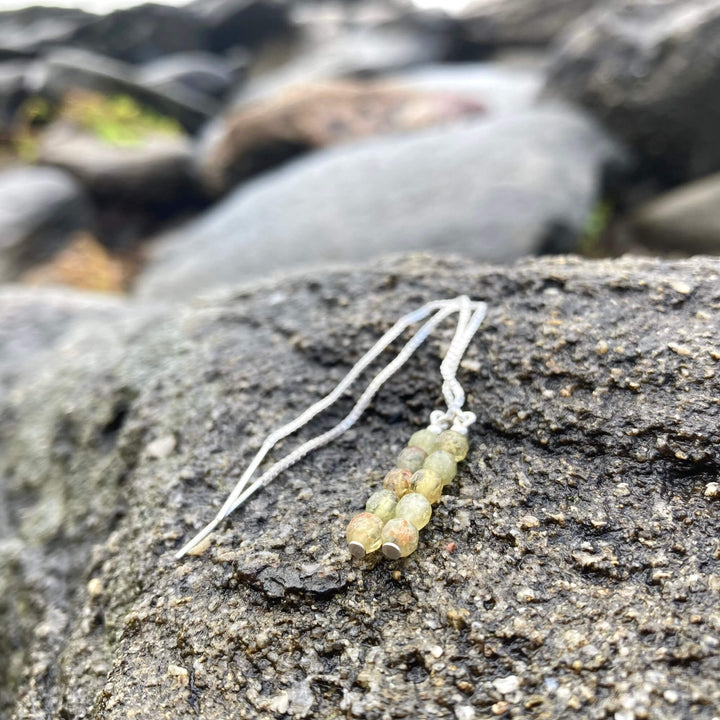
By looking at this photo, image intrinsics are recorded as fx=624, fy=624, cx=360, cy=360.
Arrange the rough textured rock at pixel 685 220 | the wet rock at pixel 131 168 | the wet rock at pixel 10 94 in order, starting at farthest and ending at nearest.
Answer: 1. the wet rock at pixel 10 94
2. the wet rock at pixel 131 168
3. the rough textured rock at pixel 685 220

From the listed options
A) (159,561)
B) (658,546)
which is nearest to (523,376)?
(658,546)

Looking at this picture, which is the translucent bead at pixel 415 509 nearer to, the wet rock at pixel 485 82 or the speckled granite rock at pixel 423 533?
the speckled granite rock at pixel 423 533

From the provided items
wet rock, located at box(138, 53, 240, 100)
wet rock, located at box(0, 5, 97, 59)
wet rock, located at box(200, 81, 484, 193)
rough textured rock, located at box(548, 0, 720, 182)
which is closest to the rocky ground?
rough textured rock, located at box(548, 0, 720, 182)

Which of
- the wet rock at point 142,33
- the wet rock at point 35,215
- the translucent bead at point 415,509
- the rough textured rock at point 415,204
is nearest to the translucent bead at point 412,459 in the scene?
the translucent bead at point 415,509

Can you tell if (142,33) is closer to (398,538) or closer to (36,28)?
(36,28)

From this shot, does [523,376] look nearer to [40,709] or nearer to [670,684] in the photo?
[670,684]

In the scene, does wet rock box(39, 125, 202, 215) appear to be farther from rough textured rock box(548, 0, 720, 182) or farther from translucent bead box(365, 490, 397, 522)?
translucent bead box(365, 490, 397, 522)
